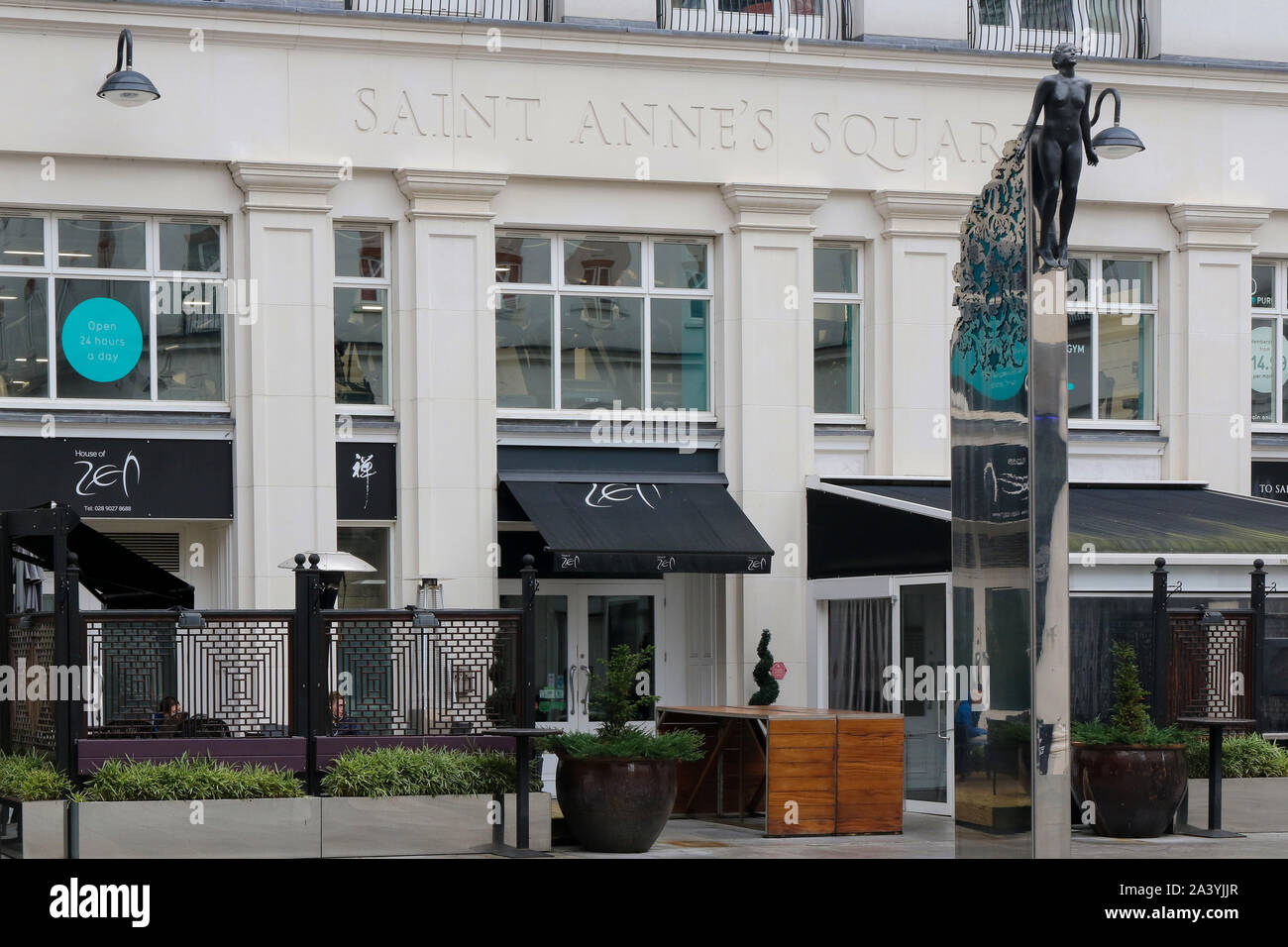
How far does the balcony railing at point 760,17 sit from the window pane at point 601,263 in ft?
9.14

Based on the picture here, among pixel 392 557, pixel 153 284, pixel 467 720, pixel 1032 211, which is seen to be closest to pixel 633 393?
pixel 392 557

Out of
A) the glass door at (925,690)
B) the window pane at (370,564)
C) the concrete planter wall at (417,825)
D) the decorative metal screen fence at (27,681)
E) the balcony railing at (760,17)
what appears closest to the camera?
the decorative metal screen fence at (27,681)


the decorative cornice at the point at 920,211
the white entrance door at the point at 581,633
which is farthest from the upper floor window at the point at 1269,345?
the white entrance door at the point at 581,633

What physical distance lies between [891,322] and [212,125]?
844 centimetres

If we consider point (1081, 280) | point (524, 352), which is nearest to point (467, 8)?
point (524, 352)

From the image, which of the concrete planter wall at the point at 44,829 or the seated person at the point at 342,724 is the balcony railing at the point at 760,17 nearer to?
the seated person at the point at 342,724

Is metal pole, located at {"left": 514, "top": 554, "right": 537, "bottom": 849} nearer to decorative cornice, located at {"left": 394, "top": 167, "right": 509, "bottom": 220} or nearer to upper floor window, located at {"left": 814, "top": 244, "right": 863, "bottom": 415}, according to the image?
decorative cornice, located at {"left": 394, "top": 167, "right": 509, "bottom": 220}

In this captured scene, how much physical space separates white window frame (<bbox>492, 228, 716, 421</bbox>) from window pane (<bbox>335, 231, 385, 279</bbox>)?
1.40 meters

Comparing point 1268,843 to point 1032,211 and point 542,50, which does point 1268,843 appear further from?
point 542,50

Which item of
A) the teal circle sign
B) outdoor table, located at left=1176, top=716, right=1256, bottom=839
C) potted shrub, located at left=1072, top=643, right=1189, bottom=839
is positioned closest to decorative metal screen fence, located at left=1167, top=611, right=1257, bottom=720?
outdoor table, located at left=1176, top=716, right=1256, bottom=839

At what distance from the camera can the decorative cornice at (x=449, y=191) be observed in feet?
70.7

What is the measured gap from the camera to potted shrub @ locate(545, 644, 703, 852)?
620 inches

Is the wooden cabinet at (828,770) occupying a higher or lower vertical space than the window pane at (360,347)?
lower

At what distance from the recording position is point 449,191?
21688 millimetres
